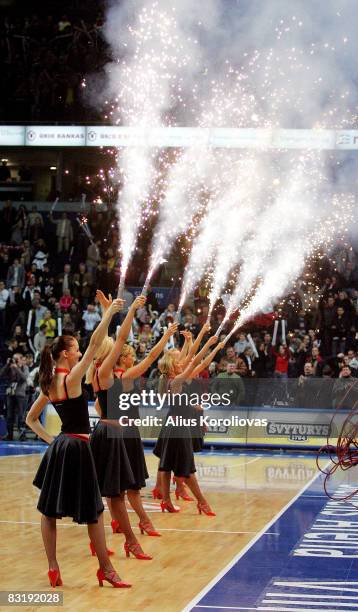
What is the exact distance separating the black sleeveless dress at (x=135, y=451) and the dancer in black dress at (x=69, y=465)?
1.66m

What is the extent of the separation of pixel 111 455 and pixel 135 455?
30.4 inches

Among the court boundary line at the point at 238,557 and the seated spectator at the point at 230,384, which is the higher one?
the seated spectator at the point at 230,384

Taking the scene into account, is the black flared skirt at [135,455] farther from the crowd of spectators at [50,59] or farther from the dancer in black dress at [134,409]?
the crowd of spectators at [50,59]

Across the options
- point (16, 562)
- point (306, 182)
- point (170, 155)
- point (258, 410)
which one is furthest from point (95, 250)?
point (16, 562)

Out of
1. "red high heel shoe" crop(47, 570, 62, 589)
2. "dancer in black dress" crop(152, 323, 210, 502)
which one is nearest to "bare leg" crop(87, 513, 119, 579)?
"red high heel shoe" crop(47, 570, 62, 589)

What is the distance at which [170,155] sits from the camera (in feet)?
74.4

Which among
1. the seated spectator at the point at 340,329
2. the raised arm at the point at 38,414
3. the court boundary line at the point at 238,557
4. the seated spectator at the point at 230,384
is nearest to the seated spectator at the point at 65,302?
the seated spectator at the point at 230,384

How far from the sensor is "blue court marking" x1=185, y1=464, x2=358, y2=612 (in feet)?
22.9

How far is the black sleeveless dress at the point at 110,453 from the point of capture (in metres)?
8.52

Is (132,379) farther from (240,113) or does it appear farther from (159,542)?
(240,113)

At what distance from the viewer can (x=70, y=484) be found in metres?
7.27

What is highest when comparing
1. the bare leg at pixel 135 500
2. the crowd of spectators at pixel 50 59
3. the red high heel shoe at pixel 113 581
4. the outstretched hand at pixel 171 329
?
the crowd of spectators at pixel 50 59

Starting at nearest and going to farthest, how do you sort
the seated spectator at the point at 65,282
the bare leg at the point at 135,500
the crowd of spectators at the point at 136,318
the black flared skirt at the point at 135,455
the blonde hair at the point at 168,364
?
the bare leg at the point at 135,500 < the black flared skirt at the point at 135,455 < the blonde hair at the point at 168,364 < the crowd of spectators at the point at 136,318 < the seated spectator at the point at 65,282

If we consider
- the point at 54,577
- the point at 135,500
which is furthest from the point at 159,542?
Answer: the point at 54,577
